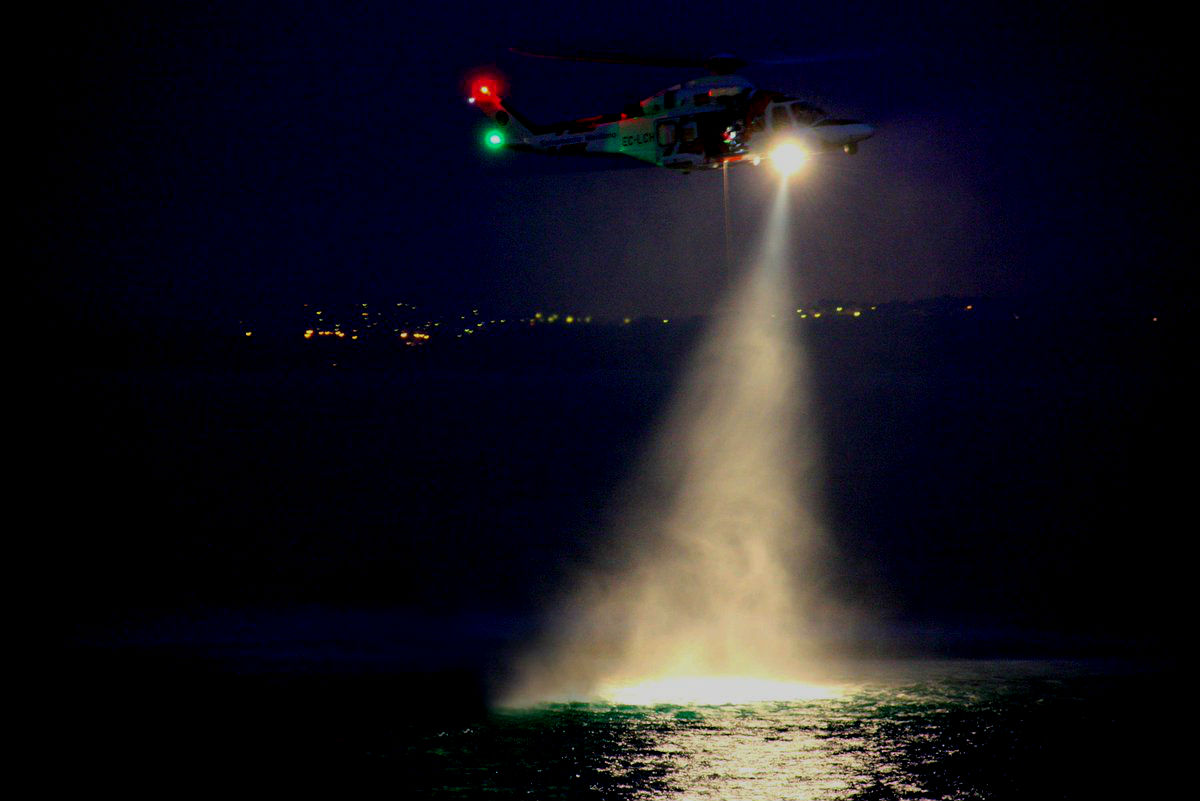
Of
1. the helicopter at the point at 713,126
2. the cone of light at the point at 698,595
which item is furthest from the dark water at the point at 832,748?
the helicopter at the point at 713,126

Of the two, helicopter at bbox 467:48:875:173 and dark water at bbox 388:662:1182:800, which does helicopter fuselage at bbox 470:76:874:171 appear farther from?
dark water at bbox 388:662:1182:800

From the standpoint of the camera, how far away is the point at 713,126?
2081cm

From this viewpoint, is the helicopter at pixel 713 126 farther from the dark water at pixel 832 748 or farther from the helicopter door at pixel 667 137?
the dark water at pixel 832 748

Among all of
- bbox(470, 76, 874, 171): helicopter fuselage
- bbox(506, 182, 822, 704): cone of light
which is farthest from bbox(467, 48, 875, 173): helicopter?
bbox(506, 182, 822, 704): cone of light

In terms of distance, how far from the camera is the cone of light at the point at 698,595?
9180 millimetres

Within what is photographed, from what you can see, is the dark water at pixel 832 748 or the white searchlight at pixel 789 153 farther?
the white searchlight at pixel 789 153

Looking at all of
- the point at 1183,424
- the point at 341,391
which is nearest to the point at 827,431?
the point at 1183,424

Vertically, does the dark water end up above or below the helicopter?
below

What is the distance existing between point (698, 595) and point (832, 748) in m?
7.74

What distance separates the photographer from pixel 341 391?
11144cm

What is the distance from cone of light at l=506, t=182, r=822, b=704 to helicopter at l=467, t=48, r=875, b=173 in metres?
8.37

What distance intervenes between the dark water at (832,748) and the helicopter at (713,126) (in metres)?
13.7

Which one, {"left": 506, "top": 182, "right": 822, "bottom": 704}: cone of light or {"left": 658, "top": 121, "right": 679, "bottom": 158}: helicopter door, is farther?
{"left": 658, "top": 121, "right": 679, "bottom": 158}: helicopter door

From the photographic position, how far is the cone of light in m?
9.18
